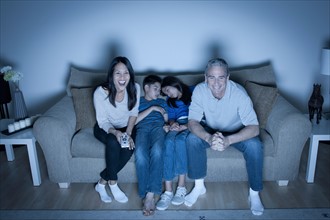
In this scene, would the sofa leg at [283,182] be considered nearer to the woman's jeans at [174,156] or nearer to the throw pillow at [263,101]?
the throw pillow at [263,101]

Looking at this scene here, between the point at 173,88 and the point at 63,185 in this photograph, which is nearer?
the point at 63,185

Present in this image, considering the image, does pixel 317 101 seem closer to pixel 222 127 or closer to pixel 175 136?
pixel 222 127

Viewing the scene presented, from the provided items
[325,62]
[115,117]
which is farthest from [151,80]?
[325,62]

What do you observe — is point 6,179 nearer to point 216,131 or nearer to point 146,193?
point 146,193

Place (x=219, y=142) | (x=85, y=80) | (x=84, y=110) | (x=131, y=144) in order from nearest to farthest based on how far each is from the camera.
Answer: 1. (x=219, y=142)
2. (x=131, y=144)
3. (x=84, y=110)
4. (x=85, y=80)

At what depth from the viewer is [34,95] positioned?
11.5ft

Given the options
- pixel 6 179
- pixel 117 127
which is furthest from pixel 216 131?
pixel 6 179

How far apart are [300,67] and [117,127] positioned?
191cm

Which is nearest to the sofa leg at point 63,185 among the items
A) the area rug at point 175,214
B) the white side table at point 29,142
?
the white side table at point 29,142

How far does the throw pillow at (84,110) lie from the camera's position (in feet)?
9.04

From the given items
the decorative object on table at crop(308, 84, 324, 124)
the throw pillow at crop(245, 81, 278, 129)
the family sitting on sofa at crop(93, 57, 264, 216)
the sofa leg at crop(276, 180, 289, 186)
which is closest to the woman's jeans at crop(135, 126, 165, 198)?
the family sitting on sofa at crop(93, 57, 264, 216)

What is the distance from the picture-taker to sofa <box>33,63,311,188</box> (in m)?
2.47

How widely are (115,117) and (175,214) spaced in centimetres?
84

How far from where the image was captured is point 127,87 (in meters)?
2.57
